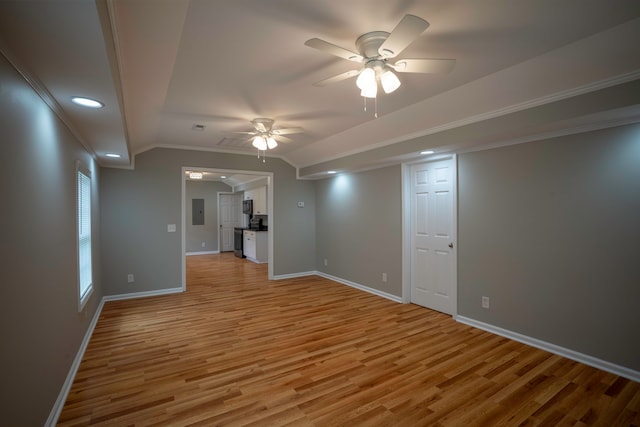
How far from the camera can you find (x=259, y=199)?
8766 millimetres

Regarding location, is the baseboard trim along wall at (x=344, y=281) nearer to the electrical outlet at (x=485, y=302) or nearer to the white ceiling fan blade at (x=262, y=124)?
the electrical outlet at (x=485, y=302)

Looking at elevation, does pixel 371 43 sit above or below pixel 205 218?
above

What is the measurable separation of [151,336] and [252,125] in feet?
9.46

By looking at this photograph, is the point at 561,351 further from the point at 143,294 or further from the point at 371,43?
the point at 143,294

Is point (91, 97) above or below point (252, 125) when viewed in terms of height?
below

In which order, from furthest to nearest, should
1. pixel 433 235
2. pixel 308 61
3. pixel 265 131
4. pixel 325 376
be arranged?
pixel 433 235 → pixel 265 131 → pixel 325 376 → pixel 308 61

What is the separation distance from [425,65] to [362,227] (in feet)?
12.4

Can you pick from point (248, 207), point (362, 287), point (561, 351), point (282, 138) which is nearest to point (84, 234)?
point (282, 138)

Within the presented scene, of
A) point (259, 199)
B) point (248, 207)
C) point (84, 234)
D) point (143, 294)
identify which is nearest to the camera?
point (84, 234)

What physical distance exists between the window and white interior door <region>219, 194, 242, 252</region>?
673 centimetres

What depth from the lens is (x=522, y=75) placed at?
249cm

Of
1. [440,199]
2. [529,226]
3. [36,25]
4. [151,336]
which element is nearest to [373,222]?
[440,199]

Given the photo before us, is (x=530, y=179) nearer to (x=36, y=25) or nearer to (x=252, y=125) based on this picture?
(x=252, y=125)

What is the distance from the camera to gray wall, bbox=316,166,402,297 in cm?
489
